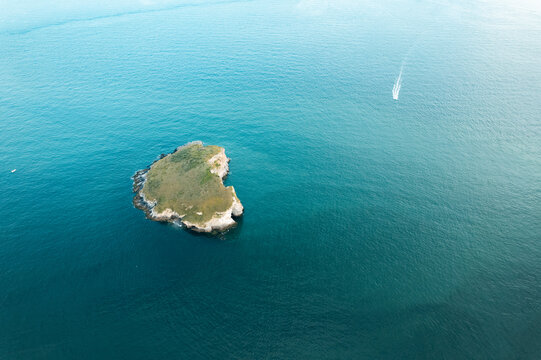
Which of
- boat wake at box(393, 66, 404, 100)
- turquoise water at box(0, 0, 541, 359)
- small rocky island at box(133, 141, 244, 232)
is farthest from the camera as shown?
boat wake at box(393, 66, 404, 100)

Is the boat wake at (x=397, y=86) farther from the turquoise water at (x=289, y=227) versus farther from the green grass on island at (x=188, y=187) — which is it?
the green grass on island at (x=188, y=187)

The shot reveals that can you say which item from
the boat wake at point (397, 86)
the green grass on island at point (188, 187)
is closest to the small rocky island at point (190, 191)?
the green grass on island at point (188, 187)

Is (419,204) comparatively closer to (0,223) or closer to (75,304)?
(75,304)

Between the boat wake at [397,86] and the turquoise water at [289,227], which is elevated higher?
the boat wake at [397,86]

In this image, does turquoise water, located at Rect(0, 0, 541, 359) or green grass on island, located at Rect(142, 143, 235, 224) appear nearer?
turquoise water, located at Rect(0, 0, 541, 359)

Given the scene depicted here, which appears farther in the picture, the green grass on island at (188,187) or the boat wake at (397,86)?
the boat wake at (397,86)

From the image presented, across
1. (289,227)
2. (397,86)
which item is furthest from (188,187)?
(397,86)

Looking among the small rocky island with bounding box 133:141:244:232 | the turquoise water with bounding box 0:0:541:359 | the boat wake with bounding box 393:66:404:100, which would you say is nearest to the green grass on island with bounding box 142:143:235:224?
the small rocky island with bounding box 133:141:244:232

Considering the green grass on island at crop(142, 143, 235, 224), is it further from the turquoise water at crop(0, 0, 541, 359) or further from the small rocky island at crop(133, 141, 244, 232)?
the turquoise water at crop(0, 0, 541, 359)
